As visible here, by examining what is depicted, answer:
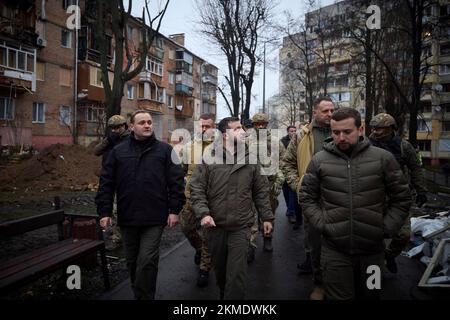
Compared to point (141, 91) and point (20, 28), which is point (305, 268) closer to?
point (20, 28)

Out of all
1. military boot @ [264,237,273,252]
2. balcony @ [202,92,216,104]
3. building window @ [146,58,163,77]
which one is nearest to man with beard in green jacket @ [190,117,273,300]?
military boot @ [264,237,273,252]

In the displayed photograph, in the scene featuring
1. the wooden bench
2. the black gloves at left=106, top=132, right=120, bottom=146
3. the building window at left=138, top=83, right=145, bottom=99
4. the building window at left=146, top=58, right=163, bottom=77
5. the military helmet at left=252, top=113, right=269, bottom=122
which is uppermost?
the building window at left=146, top=58, right=163, bottom=77

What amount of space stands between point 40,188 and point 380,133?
458 inches

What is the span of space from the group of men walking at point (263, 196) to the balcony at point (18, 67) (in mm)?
22358

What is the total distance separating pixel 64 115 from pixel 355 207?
28.3m

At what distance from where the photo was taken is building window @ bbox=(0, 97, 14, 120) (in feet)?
73.0

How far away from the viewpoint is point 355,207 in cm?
281

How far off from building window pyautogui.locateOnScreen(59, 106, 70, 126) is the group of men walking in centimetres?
2530

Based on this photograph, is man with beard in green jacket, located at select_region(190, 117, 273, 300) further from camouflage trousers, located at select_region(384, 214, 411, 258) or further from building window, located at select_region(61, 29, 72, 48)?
building window, located at select_region(61, 29, 72, 48)

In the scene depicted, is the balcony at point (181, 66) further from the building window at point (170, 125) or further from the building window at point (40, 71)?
the building window at point (40, 71)

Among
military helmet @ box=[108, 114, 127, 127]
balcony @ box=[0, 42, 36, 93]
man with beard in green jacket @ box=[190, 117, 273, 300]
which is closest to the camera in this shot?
man with beard in green jacket @ box=[190, 117, 273, 300]

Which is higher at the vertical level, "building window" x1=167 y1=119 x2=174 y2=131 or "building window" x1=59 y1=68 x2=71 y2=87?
"building window" x1=59 y1=68 x2=71 y2=87
